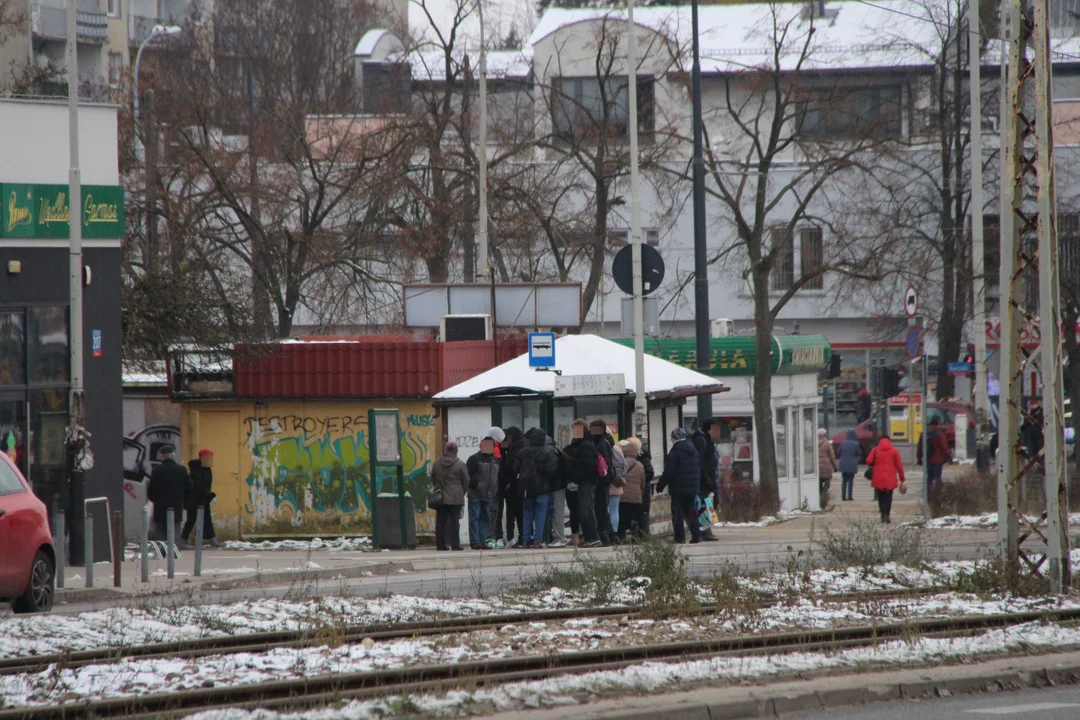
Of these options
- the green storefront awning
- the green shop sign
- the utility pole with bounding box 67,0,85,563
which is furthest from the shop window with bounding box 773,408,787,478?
the utility pole with bounding box 67,0,85,563

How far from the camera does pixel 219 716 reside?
7543 millimetres

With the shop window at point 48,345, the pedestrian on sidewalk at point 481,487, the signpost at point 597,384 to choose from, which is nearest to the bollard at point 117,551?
the shop window at point 48,345

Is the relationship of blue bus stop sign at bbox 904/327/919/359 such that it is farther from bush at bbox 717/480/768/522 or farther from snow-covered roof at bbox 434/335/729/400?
bush at bbox 717/480/768/522

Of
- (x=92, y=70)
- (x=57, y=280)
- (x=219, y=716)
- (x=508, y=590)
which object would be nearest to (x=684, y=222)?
(x=92, y=70)

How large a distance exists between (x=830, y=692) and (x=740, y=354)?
20.3 metres

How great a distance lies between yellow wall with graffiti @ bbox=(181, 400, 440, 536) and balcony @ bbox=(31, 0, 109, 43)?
35565mm

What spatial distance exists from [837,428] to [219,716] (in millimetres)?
47293

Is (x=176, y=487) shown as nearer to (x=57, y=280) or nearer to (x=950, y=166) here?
(x=57, y=280)

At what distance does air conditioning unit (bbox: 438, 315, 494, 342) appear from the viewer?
84.4 feet

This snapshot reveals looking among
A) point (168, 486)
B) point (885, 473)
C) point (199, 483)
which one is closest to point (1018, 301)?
point (885, 473)

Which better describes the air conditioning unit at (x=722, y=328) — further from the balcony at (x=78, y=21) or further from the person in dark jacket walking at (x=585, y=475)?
the balcony at (x=78, y=21)

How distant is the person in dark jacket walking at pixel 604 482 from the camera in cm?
2023

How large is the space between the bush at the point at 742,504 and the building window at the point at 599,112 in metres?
8.12

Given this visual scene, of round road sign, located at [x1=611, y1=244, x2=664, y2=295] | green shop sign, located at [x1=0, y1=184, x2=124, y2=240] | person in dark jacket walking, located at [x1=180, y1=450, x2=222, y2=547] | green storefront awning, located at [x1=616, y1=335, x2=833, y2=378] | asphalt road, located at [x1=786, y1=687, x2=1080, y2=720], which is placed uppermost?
green shop sign, located at [x1=0, y1=184, x2=124, y2=240]
